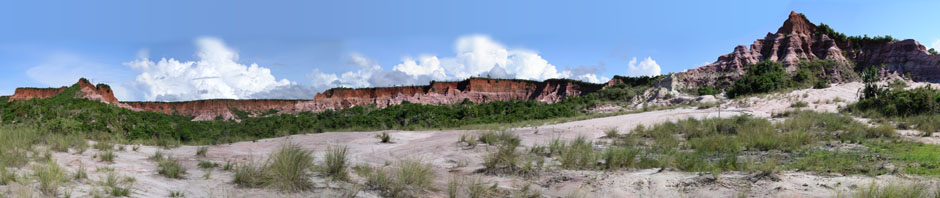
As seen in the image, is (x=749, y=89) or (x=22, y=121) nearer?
(x=22, y=121)

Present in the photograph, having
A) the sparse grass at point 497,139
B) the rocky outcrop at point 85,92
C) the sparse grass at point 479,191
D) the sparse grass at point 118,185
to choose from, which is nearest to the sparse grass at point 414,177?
the sparse grass at point 479,191

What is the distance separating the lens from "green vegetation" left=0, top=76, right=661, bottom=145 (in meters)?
14.3

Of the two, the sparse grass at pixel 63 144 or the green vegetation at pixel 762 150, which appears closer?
the green vegetation at pixel 762 150

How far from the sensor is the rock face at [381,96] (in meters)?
67.6

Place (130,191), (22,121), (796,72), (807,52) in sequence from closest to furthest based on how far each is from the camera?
(130,191)
(22,121)
(796,72)
(807,52)

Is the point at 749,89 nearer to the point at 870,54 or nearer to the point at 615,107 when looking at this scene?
the point at 615,107

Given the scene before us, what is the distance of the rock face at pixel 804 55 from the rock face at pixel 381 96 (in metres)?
16.6

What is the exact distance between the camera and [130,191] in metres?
5.07

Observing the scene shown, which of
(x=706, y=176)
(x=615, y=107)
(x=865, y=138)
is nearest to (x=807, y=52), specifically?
(x=615, y=107)

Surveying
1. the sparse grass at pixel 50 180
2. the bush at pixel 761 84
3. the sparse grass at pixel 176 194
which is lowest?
the sparse grass at pixel 176 194

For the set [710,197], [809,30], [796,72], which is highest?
[809,30]

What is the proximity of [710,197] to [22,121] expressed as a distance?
1941 cm

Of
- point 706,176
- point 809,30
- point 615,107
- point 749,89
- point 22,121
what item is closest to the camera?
point 706,176

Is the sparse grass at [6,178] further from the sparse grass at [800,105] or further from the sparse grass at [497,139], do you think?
the sparse grass at [800,105]
